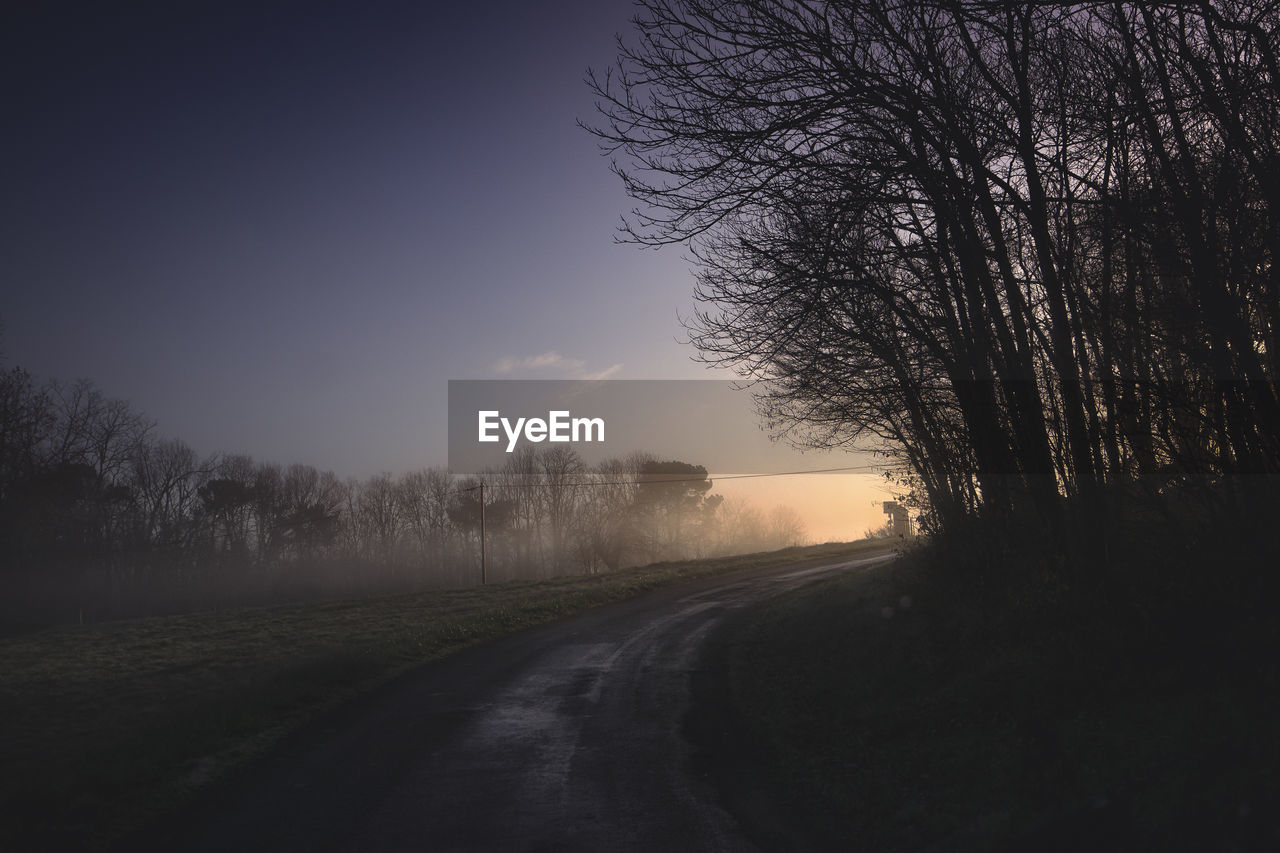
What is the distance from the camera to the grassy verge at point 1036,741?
4555 mm

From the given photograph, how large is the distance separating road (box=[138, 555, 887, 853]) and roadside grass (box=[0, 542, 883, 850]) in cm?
79

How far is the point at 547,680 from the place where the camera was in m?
13.6

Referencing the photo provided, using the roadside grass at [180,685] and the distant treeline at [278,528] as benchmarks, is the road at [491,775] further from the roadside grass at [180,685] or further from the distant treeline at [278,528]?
the distant treeline at [278,528]

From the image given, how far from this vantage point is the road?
6.20 meters

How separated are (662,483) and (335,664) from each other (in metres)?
58.4

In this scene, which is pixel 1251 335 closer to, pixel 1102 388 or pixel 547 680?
pixel 1102 388

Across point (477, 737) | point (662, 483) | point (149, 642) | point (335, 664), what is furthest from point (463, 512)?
point (477, 737)

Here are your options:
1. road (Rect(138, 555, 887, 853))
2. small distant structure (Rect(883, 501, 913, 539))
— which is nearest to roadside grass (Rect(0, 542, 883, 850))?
road (Rect(138, 555, 887, 853))

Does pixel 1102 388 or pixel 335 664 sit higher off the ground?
pixel 1102 388

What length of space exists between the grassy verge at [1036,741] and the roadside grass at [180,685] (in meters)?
6.71

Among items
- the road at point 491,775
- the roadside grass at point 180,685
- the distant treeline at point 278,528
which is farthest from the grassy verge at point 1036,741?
the distant treeline at point 278,528

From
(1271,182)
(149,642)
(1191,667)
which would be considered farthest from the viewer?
(149,642)


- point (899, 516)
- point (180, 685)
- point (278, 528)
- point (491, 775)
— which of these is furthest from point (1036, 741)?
point (278, 528)

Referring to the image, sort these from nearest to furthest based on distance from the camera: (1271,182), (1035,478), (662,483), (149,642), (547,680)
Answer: (1271,182) → (1035,478) → (547,680) → (149,642) → (662,483)
